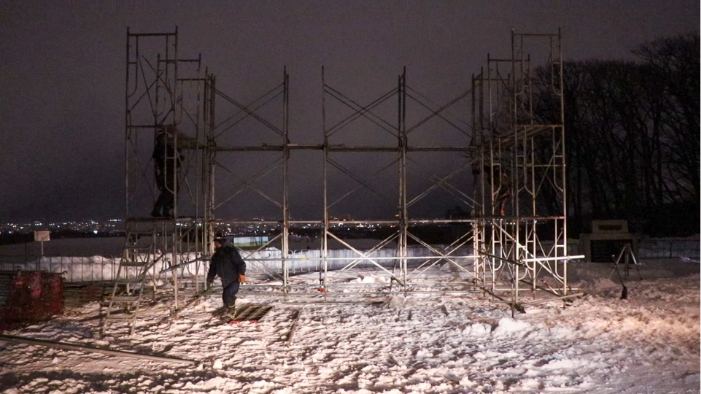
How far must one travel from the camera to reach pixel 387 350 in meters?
7.93

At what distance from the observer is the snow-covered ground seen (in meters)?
6.24

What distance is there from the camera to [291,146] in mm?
11992

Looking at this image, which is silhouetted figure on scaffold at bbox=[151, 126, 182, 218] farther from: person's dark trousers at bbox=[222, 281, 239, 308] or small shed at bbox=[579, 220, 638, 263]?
small shed at bbox=[579, 220, 638, 263]

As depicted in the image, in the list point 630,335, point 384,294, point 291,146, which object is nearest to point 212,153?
point 291,146

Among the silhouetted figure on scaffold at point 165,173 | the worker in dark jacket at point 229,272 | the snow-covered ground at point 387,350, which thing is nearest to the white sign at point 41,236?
the snow-covered ground at point 387,350

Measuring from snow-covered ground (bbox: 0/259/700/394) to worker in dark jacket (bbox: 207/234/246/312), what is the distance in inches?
21.9

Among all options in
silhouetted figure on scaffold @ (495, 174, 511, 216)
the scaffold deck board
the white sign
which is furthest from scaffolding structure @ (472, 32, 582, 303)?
the white sign

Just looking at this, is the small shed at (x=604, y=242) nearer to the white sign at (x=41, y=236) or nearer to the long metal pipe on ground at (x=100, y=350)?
the long metal pipe on ground at (x=100, y=350)

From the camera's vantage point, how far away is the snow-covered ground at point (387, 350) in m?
6.24

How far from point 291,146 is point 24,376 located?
710cm

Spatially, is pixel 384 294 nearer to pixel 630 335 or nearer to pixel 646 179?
pixel 630 335

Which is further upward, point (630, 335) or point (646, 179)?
point (646, 179)

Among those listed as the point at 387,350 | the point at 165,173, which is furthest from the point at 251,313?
the point at 387,350

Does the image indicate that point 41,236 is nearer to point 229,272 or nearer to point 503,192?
point 229,272
